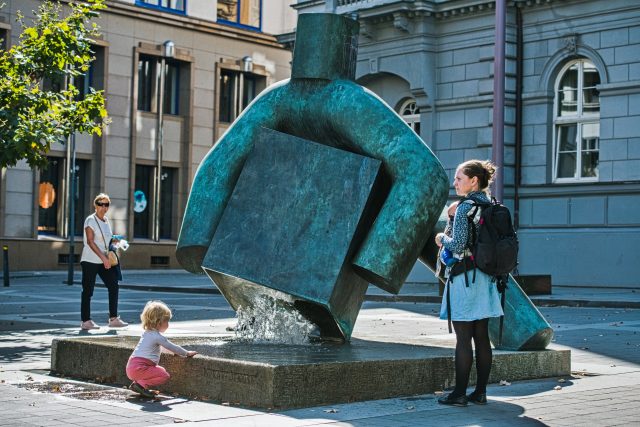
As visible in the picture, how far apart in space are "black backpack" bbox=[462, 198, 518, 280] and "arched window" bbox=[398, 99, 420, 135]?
77.7ft

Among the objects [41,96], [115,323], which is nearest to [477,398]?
[115,323]

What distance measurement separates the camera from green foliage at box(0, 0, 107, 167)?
15.4 m

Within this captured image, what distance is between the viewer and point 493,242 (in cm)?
775

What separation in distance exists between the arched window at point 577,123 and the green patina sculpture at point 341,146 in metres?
18.3

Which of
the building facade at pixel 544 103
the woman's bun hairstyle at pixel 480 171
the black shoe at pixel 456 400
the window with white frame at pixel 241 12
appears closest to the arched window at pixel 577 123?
the building facade at pixel 544 103

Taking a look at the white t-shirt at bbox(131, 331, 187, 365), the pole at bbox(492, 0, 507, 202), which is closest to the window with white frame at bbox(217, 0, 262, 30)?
the pole at bbox(492, 0, 507, 202)

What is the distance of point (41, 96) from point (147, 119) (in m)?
23.8

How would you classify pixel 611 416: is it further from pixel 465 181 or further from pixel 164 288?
pixel 164 288

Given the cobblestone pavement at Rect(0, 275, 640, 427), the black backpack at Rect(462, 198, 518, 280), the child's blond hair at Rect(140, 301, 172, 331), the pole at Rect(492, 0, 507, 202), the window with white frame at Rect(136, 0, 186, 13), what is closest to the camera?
the cobblestone pavement at Rect(0, 275, 640, 427)

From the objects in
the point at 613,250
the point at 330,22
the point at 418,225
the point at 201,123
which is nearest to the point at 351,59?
the point at 330,22

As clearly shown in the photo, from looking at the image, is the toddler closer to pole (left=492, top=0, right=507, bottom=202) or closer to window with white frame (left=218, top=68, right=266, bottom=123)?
pole (left=492, top=0, right=507, bottom=202)

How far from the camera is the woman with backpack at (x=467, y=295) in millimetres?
7797

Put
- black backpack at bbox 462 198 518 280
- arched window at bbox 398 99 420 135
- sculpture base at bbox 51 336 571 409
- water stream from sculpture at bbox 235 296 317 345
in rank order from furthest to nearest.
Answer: arched window at bbox 398 99 420 135 < water stream from sculpture at bbox 235 296 317 345 < black backpack at bbox 462 198 518 280 < sculpture base at bbox 51 336 571 409

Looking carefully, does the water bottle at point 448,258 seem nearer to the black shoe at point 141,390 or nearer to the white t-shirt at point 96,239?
the black shoe at point 141,390
